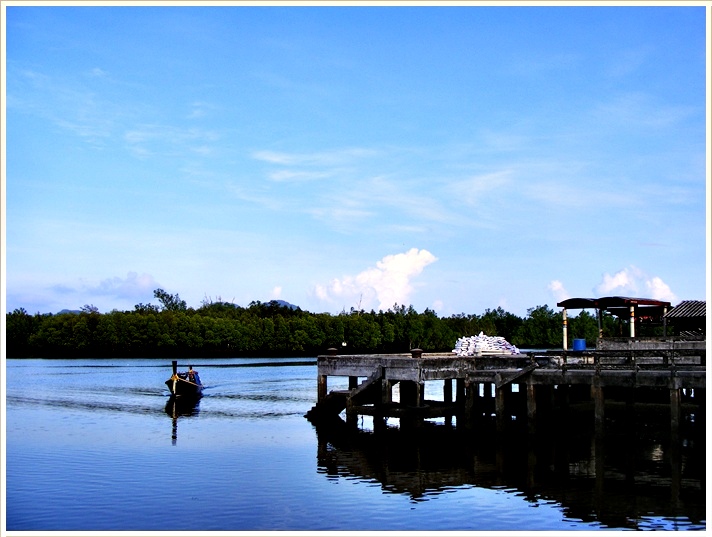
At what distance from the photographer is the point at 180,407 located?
176 ft

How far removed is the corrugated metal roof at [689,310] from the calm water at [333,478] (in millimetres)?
8826

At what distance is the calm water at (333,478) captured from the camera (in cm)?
2175

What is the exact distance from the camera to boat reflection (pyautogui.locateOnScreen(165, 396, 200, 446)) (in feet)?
156

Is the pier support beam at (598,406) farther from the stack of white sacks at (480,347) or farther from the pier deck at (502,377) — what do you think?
the stack of white sacks at (480,347)

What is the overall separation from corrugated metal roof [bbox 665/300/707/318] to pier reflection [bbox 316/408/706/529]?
857 centimetres

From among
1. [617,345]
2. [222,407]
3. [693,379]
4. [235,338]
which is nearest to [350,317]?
[235,338]

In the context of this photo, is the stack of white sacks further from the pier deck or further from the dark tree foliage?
the dark tree foliage

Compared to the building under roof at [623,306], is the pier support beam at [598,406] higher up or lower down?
lower down

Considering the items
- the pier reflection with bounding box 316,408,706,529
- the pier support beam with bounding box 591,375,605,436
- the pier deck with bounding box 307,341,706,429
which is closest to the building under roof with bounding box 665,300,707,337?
the pier deck with bounding box 307,341,706,429

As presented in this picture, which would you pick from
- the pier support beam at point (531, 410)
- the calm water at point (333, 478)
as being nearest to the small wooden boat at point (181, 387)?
the calm water at point (333, 478)

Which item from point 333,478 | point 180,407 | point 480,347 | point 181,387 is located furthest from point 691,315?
point 181,387

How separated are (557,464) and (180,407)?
2980 cm

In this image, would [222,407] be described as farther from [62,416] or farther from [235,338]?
[235,338]

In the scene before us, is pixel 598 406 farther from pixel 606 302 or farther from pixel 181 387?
pixel 181 387
